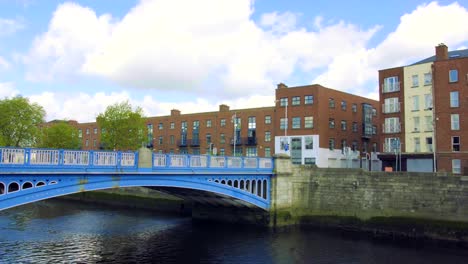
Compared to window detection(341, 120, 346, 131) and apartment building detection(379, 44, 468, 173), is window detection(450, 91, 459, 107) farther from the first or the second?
window detection(341, 120, 346, 131)

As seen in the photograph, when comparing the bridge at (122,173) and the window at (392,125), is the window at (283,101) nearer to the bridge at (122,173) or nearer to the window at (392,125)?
the window at (392,125)

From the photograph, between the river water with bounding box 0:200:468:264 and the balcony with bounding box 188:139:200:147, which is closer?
the river water with bounding box 0:200:468:264

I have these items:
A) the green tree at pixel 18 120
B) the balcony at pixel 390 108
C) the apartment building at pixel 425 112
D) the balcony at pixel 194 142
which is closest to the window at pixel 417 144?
the apartment building at pixel 425 112

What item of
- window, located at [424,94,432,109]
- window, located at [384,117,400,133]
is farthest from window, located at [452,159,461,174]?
window, located at [384,117,400,133]

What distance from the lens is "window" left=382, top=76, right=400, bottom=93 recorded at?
4619cm

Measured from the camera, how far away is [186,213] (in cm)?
4278

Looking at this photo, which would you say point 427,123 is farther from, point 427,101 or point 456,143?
point 456,143

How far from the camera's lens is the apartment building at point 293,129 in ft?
181

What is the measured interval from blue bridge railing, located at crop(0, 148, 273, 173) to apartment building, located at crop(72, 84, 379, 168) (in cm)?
2042

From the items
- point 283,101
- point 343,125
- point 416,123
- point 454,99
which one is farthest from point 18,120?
point 454,99

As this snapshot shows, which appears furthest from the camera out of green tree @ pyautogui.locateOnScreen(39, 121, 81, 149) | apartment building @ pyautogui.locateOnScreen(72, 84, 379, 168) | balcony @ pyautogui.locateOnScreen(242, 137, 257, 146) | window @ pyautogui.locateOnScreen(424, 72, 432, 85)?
green tree @ pyautogui.locateOnScreen(39, 121, 81, 149)

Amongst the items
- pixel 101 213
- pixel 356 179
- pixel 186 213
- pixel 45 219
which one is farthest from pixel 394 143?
pixel 45 219

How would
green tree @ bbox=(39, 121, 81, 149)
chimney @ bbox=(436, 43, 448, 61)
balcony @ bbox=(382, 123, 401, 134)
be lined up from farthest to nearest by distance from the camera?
green tree @ bbox=(39, 121, 81, 149) → balcony @ bbox=(382, 123, 401, 134) → chimney @ bbox=(436, 43, 448, 61)

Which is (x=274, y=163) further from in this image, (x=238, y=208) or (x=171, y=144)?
(x=171, y=144)
